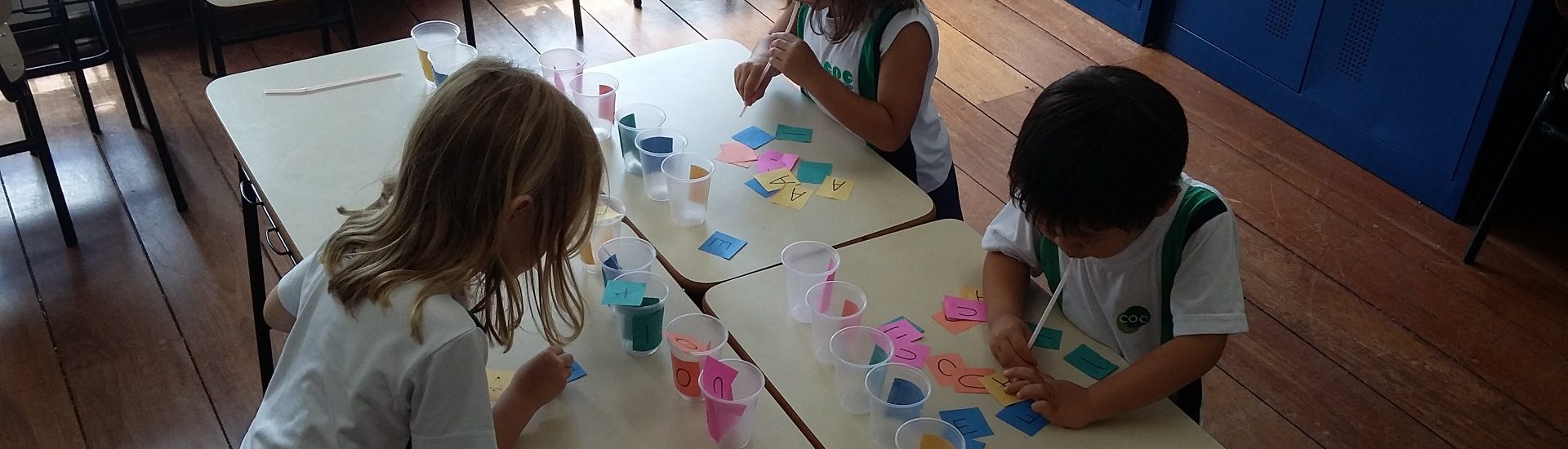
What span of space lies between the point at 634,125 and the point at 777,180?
0.86 feet

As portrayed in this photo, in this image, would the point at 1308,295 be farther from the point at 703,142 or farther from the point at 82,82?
the point at 82,82

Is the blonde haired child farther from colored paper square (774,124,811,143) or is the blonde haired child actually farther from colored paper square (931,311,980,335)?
colored paper square (774,124,811,143)

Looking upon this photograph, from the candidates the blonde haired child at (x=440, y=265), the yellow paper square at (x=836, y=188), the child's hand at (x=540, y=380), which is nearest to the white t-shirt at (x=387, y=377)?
the blonde haired child at (x=440, y=265)

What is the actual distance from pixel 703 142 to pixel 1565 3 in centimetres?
195

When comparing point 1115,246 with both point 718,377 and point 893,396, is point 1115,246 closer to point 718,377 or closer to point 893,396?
→ point 893,396

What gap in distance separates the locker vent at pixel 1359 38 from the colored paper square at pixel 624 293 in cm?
251

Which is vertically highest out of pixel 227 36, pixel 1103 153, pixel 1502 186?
pixel 1103 153

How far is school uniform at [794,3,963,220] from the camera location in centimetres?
205

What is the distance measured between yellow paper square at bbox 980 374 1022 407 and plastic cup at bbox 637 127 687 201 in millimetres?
576

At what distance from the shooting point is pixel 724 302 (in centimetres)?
164

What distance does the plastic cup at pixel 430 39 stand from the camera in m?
2.18

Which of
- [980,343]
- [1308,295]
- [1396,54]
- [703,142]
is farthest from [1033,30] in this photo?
[980,343]

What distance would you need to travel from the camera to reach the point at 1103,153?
134 cm

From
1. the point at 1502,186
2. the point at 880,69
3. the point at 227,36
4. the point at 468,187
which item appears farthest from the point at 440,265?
the point at 227,36
